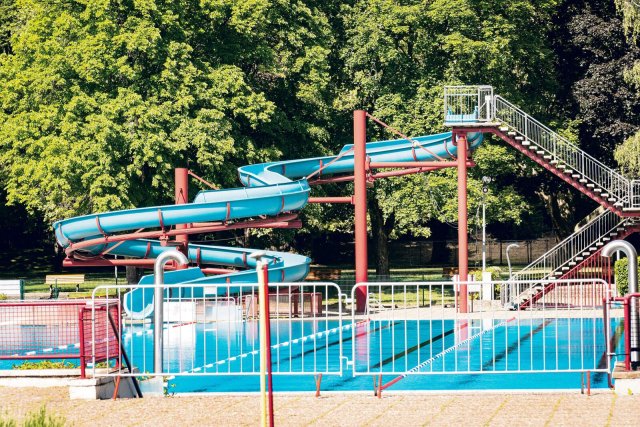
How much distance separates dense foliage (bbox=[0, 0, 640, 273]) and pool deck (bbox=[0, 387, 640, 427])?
27144 millimetres

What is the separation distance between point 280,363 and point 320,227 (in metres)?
25.9

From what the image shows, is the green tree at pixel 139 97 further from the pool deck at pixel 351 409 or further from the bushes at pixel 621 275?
the pool deck at pixel 351 409

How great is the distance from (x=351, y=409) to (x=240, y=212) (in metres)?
21.4

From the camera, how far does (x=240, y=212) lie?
119 feet

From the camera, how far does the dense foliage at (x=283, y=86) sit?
4388 centimetres

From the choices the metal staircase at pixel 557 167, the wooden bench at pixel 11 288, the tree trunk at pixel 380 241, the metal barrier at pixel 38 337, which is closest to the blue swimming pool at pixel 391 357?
the metal barrier at pixel 38 337

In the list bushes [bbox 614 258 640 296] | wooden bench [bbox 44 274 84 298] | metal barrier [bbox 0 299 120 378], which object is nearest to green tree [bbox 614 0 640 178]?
bushes [bbox 614 258 640 296]

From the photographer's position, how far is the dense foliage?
43.9 meters

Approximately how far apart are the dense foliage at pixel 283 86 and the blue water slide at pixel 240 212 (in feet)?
12.3

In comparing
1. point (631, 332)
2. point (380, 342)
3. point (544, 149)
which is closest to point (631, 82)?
point (544, 149)

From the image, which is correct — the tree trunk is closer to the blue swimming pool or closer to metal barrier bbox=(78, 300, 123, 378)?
the blue swimming pool

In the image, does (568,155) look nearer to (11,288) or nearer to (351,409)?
(11,288)

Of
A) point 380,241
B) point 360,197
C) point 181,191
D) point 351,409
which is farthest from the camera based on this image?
point 380,241

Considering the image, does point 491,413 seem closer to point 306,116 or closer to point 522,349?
point 522,349
